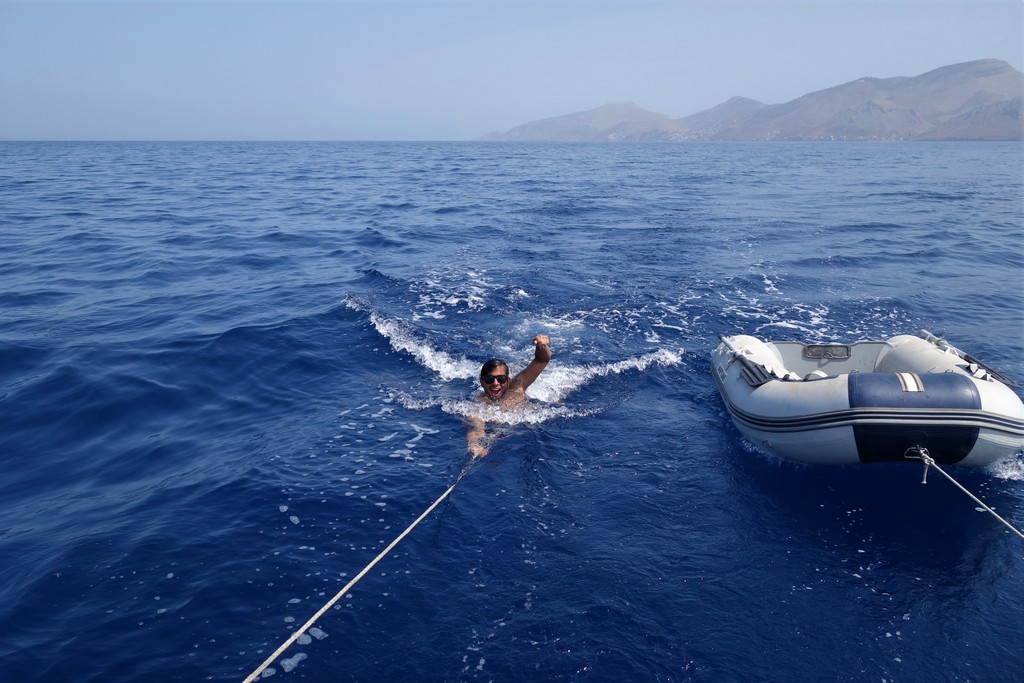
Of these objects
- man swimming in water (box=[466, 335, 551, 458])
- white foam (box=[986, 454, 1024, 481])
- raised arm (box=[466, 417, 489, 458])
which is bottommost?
white foam (box=[986, 454, 1024, 481])

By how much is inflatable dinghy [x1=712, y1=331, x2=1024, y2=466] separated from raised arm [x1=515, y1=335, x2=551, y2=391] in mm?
2600

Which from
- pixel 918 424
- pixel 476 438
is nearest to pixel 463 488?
pixel 476 438

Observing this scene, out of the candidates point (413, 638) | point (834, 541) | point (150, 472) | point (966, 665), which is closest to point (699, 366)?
point (834, 541)

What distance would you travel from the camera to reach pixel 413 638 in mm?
5188

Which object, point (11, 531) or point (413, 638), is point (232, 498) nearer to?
point (11, 531)

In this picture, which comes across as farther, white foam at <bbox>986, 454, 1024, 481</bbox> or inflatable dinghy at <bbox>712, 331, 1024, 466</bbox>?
white foam at <bbox>986, 454, 1024, 481</bbox>

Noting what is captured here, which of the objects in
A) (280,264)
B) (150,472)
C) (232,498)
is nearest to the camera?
(232,498)

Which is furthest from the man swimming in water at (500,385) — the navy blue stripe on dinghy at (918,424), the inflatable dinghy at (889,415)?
the navy blue stripe on dinghy at (918,424)

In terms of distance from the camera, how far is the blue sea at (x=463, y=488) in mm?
5164

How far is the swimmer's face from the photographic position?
8.45m

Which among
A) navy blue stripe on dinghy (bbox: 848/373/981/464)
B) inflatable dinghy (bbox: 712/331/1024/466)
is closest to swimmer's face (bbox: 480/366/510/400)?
inflatable dinghy (bbox: 712/331/1024/466)

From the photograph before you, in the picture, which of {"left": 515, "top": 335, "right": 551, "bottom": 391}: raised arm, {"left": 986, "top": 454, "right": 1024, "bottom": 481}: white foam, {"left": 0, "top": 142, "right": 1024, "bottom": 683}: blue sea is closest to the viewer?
{"left": 0, "top": 142, "right": 1024, "bottom": 683}: blue sea

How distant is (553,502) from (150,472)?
184 inches

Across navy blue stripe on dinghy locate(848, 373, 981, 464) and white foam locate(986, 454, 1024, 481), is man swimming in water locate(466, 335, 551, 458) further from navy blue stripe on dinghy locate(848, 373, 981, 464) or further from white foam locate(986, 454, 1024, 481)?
white foam locate(986, 454, 1024, 481)
